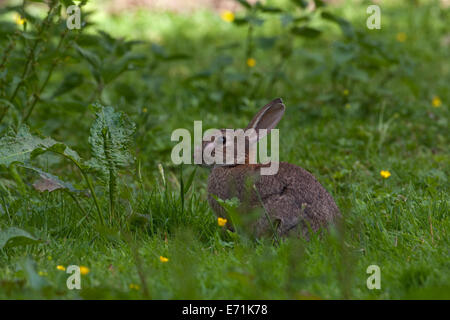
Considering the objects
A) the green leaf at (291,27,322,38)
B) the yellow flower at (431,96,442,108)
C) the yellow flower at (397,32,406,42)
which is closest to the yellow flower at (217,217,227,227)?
the green leaf at (291,27,322,38)

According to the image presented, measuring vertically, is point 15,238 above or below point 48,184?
below

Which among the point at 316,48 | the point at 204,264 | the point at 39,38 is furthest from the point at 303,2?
the point at 204,264

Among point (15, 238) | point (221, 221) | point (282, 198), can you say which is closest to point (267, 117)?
point (282, 198)

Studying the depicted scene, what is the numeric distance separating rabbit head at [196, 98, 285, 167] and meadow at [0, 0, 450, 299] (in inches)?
12.4

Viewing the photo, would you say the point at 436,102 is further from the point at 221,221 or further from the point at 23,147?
the point at 23,147

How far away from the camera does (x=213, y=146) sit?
4.36m

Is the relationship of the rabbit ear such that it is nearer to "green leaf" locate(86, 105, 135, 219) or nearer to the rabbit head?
the rabbit head

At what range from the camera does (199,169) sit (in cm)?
531

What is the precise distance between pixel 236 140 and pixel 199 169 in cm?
97

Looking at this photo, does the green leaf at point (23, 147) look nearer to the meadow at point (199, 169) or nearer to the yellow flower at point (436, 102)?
the meadow at point (199, 169)

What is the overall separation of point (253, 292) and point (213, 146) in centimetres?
163

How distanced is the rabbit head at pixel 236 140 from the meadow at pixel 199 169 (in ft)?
1.04

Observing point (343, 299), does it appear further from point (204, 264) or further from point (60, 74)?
point (60, 74)

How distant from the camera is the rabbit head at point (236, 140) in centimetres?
435
